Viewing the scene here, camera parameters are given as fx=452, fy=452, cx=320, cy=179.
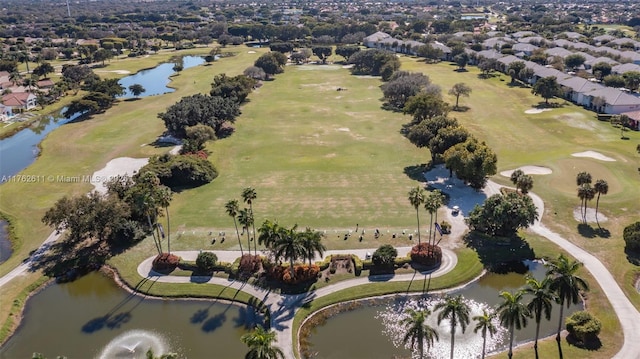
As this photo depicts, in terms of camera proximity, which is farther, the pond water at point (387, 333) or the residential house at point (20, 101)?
the residential house at point (20, 101)

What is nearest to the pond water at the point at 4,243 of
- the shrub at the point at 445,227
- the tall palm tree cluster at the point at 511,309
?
the tall palm tree cluster at the point at 511,309

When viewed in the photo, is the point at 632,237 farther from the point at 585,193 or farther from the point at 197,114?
the point at 197,114

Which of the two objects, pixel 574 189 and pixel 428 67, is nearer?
pixel 574 189

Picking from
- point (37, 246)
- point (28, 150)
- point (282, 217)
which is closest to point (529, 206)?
point (282, 217)

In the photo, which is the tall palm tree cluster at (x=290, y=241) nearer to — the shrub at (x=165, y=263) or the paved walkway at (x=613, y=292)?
the shrub at (x=165, y=263)

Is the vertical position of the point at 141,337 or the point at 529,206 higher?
the point at 529,206

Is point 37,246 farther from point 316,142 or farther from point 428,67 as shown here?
point 428,67
